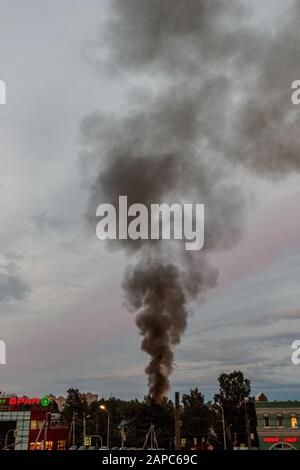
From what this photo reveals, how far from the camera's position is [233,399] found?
87688 mm

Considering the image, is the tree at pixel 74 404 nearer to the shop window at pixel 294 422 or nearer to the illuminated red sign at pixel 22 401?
the illuminated red sign at pixel 22 401

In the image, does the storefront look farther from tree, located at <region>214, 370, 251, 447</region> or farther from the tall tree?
tree, located at <region>214, 370, 251, 447</region>

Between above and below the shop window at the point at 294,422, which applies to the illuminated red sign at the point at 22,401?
above

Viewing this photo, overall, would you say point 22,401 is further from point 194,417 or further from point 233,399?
point 233,399

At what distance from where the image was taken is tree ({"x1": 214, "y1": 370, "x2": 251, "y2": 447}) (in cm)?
8325

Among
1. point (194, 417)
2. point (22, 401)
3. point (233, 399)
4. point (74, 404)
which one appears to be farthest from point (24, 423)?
point (74, 404)

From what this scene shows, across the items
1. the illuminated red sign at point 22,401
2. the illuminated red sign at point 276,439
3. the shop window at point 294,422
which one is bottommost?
the illuminated red sign at point 276,439

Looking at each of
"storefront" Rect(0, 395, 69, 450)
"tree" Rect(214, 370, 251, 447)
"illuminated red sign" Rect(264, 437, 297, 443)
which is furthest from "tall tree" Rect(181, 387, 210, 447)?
"illuminated red sign" Rect(264, 437, 297, 443)

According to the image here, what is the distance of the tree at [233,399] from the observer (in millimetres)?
83250

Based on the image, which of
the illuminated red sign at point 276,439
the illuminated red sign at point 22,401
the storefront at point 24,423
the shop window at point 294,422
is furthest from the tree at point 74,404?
the shop window at point 294,422

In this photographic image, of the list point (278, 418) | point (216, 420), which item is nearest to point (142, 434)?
point (216, 420)

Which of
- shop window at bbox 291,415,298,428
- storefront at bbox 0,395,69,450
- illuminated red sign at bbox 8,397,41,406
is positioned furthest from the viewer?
illuminated red sign at bbox 8,397,41,406
